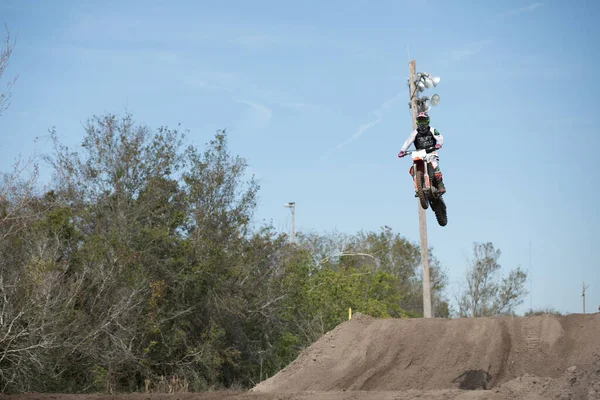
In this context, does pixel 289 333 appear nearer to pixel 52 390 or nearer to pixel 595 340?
pixel 52 390

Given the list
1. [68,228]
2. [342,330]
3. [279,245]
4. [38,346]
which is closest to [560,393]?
[342,330]

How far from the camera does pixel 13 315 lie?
2269cm

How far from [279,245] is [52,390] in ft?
44.7

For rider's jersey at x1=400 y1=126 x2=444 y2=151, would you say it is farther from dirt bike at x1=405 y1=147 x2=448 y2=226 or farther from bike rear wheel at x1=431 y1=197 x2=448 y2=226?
bike rear wheel at x1=431 y1=197 x2=448 y2=226

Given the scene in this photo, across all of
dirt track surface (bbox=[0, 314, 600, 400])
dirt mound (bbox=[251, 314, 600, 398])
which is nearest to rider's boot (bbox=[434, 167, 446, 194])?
dirt track surface (bbox=[0, 314, 600, 400])

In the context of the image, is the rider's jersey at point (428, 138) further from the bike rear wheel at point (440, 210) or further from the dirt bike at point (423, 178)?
the bike rear wheel at point (440, 210)

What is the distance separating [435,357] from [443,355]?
24 centimetres

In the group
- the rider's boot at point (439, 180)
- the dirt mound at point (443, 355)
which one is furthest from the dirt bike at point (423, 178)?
the dirt mound at point (443, 355)

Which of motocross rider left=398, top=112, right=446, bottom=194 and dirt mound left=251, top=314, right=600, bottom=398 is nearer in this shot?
motocross rider left=398, top=112, right=446, bottom=194

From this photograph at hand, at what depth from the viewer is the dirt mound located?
1877 cm

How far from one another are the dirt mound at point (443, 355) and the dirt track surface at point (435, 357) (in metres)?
0.03

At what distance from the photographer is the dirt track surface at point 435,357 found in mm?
18453

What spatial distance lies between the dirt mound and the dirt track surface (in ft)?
0.09

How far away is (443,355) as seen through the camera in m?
20.1
